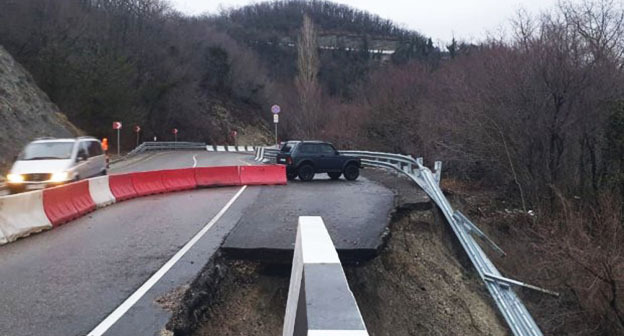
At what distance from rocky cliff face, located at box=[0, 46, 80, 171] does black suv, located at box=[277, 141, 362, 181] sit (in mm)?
15122

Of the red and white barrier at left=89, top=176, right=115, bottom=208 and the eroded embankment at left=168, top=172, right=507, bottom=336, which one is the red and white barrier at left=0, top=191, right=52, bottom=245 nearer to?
the red and white barrier at left=89, top=176, right=115, bottom=208

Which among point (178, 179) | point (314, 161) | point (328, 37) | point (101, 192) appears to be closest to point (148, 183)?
point (178, 179)

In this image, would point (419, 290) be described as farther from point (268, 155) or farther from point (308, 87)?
point (308, 87)

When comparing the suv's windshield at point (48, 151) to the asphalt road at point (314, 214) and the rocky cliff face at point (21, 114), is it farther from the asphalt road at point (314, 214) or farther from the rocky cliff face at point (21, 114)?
the rocky cliff face at point (21, 114)

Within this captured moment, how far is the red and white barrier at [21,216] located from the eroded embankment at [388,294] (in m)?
4.36

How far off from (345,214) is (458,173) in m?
16.2

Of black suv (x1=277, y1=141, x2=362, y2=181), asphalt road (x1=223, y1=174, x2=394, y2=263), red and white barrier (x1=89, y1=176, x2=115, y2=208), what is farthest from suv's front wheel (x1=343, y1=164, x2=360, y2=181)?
red and white barrier (x1=89, y1=176, x2=115, y2=208)

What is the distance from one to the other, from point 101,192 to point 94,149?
3.91 metres

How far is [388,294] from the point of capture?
9891 mm

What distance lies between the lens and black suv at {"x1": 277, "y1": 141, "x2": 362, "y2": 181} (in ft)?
73.6

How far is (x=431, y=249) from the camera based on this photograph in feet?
42.9

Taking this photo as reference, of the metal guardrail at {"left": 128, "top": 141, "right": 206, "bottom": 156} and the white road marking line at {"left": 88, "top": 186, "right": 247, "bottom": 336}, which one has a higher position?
the white road marking line at {"left": 88, "top": 186, "right": 247, "bottom": 336}

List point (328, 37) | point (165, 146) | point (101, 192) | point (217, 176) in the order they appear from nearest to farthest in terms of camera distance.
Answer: point (101, 192)
point (217, 176)
point (165, 146)
point (328, 37)

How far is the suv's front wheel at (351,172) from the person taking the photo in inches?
909
